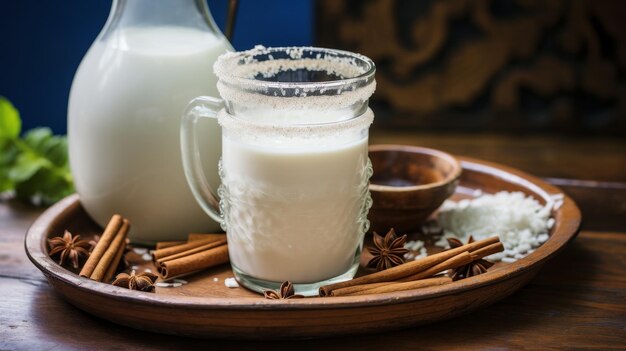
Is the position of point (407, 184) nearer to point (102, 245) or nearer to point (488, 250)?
point (488, 250)

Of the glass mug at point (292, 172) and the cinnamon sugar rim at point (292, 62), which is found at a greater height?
the cinnamon sugar rim at point (292, 62)

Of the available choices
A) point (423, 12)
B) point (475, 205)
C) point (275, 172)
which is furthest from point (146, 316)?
point (423, 12)

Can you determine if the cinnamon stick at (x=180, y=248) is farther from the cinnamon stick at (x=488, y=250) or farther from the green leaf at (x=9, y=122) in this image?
the green leaf at (x=9, y=122)

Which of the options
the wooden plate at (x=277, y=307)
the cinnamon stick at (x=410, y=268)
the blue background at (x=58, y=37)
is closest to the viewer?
the wooden plate at (x=277, y=307)

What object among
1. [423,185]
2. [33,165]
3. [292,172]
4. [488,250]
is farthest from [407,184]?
[33,165]

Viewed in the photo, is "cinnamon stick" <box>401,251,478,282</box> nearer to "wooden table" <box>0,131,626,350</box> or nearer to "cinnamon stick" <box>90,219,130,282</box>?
"wooden table" <box>0,131,626,350</box>

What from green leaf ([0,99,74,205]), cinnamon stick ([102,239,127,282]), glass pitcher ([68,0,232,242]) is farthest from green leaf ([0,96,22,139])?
cinnamon stick ([102,239,127,282])

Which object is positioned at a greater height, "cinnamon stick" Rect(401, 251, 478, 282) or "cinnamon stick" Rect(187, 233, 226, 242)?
"cinnamon stick" Rect(401, 251, 478, 282)

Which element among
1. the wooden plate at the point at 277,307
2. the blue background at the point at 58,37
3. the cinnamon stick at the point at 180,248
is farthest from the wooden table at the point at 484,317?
the blue background at the point at 58,37
